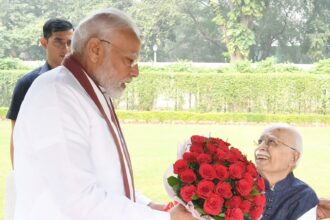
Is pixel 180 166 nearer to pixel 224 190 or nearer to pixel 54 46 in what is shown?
pixel 224 190

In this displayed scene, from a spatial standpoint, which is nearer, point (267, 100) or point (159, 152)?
point (159, 152)

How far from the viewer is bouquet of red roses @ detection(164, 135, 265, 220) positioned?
1.51 m

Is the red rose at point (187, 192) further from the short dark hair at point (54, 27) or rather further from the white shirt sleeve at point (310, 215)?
the short dark hair at point (54, 27)

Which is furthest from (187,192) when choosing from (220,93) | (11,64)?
(11,64)

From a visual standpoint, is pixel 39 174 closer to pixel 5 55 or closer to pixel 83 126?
pixel 83 126

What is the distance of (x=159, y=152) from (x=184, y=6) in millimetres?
6301

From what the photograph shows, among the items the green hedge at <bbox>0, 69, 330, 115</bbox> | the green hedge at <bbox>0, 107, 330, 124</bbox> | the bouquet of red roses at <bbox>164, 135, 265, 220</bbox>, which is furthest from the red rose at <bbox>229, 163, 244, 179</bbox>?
the green hedge at <bbox>0, 69, 330, 115</bbox>

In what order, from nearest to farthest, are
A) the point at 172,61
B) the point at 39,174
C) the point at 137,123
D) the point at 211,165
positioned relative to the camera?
1. the point at 39,174
2. the point at 211,165
3. the point at 137,123
4. the point at 172,61

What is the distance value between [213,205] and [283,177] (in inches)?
40.5

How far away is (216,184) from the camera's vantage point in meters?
1.55

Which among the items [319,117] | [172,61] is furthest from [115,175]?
[172,61]

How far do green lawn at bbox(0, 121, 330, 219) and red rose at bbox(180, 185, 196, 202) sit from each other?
12.2 feet

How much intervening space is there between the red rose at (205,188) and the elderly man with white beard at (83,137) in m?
0.08

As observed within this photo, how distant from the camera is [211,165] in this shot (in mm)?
1580
